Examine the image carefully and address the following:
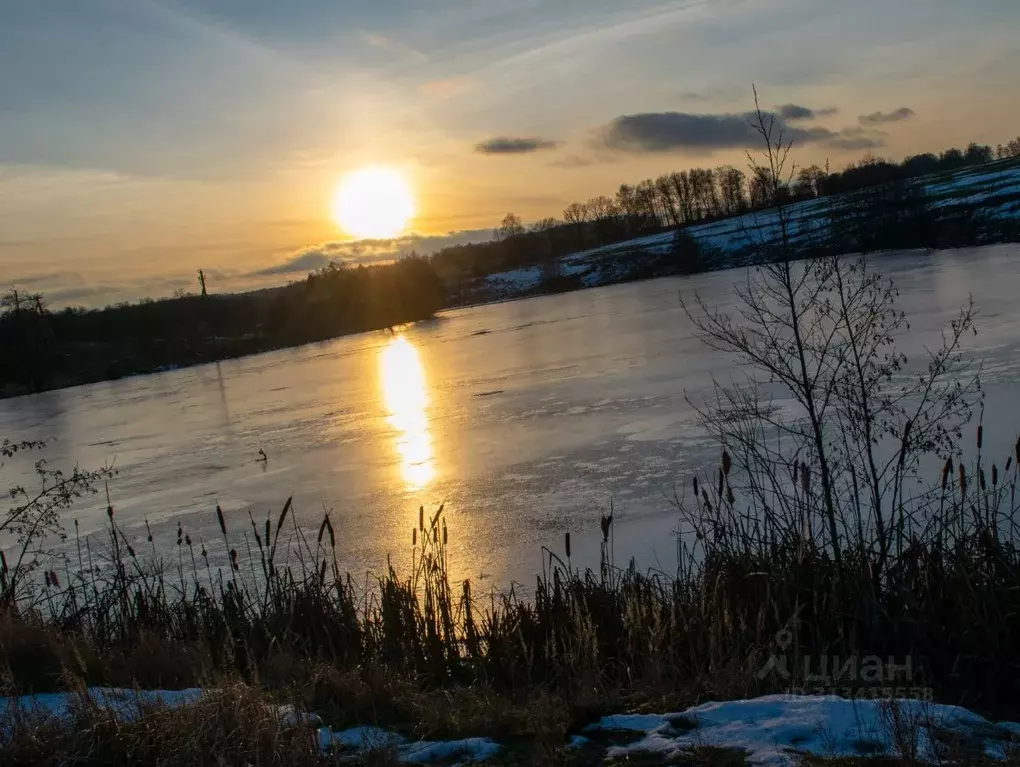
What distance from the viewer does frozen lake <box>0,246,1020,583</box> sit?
782 cm

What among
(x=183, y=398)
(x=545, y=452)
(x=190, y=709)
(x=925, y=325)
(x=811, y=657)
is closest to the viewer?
(x=190, y=709)

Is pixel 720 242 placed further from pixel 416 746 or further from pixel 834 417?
pixel 416 746

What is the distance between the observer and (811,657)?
4223mm

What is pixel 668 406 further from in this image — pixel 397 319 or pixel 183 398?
pixel 397 319

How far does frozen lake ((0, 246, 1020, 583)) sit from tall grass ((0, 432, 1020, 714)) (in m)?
1.37

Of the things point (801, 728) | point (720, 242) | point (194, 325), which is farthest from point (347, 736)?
point (720, 242)

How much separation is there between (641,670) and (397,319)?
50.9 metres

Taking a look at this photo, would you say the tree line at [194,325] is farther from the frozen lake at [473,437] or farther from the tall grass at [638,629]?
the tall grass at [638,629]

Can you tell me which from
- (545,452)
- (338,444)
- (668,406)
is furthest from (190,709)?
(338,444)

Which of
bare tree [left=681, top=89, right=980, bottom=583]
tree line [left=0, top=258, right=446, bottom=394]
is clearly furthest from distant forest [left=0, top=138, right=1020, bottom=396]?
bare tree [left=681, top=89, right=980, bottom=583]

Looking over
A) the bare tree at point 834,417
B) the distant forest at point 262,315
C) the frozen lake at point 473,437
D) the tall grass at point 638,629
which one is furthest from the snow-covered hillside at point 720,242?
the tall grass at point 638,629

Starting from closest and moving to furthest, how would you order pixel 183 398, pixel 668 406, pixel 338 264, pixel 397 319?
1. pixel 668 406
2. pixel 183 398
3. pixel 397 319
4. pixel 338 264

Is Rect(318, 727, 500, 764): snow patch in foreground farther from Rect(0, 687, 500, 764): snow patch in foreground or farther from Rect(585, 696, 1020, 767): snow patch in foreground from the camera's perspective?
Rect(585, 696, 1020, 767): snow patch in foreground

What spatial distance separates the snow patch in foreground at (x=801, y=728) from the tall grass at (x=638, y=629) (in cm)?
46
